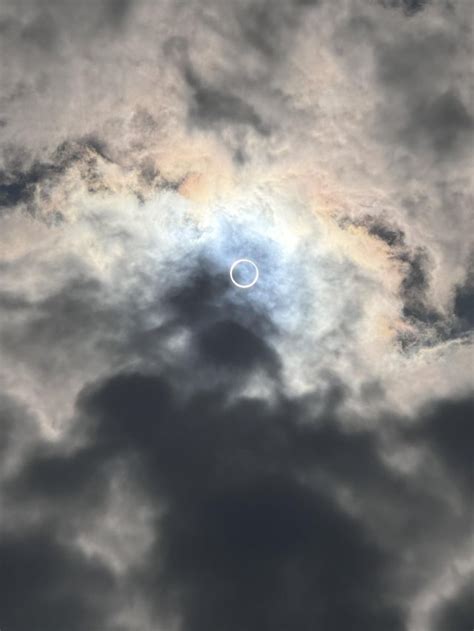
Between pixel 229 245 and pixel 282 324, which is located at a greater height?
pixel 229 245

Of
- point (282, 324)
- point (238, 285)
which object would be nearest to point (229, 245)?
point (238, 285)

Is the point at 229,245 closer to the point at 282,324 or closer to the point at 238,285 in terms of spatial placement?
the point at 238,285

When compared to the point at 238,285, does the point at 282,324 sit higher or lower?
lower
